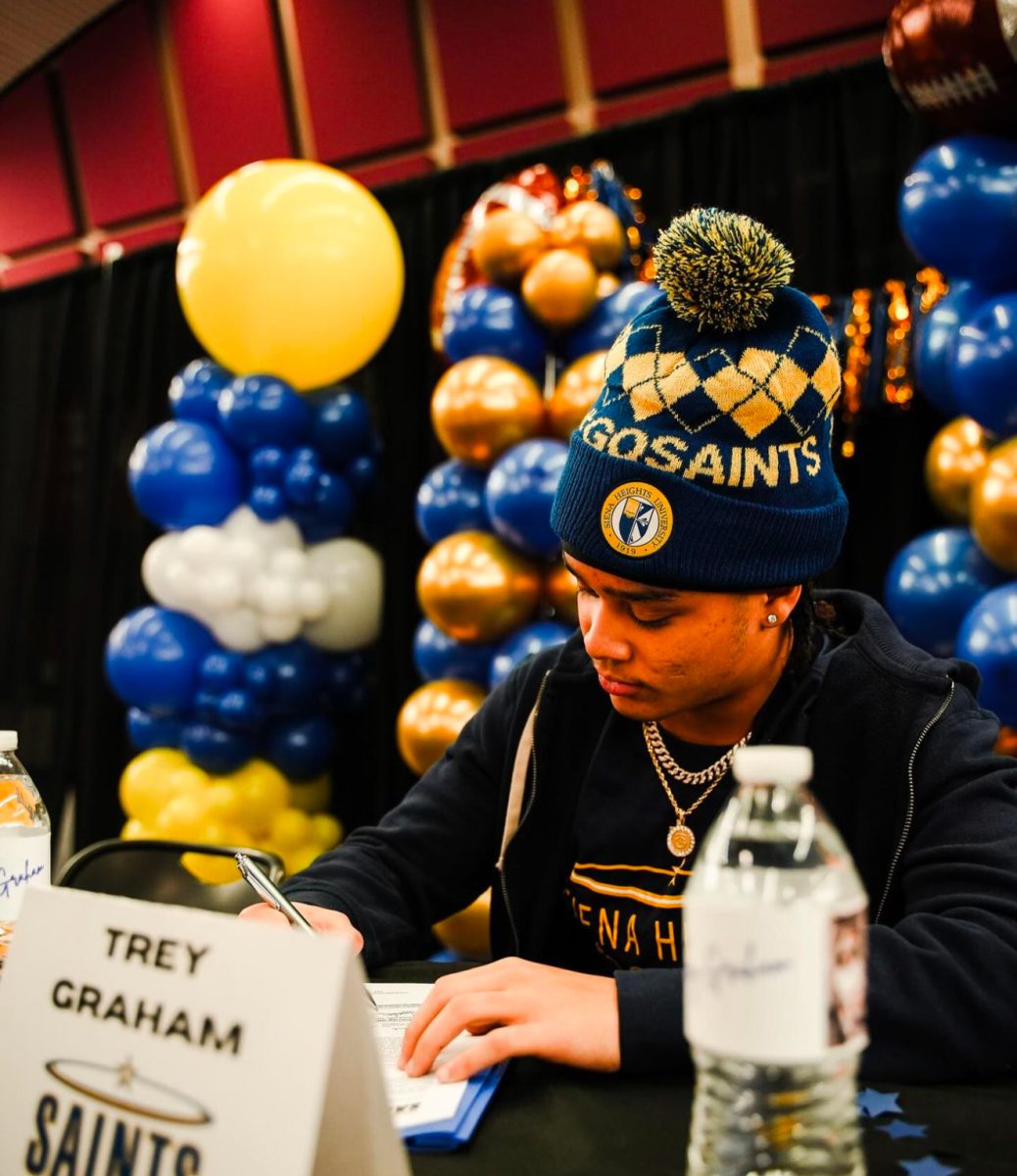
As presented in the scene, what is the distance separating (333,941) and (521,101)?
12.4 feet

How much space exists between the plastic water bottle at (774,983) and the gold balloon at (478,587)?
6.84 feet

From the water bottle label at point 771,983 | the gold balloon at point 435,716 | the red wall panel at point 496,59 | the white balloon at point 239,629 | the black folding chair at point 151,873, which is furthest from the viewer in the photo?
the red wall panel at point 496,59

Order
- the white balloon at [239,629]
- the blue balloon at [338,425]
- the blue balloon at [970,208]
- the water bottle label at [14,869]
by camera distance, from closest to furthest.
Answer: the water bottle label at [14,869] < the blue balloon at [970,208] < the white balloon at [239,629] < the blue balloon at [338,425]

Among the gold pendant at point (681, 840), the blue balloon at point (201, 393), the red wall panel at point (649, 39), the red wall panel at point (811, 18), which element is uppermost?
the red wall panel at point (649, 39)

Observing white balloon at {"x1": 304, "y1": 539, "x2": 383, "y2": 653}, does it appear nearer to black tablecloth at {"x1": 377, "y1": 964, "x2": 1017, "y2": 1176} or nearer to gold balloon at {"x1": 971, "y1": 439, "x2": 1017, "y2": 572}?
gold balloon at {"x1": 971, "y1": 439, "x2": 1017, "y2": 572}

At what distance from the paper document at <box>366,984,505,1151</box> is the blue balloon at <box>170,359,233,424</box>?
2.81m

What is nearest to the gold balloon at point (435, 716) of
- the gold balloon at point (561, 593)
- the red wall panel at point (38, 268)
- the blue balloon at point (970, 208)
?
the gold balloon at point (561, 593)

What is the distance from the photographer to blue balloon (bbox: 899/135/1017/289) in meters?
2.27

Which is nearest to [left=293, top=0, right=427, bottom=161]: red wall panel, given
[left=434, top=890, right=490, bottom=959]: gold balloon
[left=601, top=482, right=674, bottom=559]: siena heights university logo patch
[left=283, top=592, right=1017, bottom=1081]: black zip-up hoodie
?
[left=434, top=890, right=490, bottom=959]: gold balloon

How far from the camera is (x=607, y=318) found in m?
2.79

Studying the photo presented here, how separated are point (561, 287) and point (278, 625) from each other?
4.03 feet

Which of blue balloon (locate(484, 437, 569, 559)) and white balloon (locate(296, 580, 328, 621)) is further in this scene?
white balloon (locate(296, 580, 328, 621))
